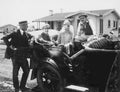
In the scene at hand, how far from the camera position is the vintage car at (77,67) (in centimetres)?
534

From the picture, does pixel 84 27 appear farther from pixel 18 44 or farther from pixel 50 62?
pixel 18 44

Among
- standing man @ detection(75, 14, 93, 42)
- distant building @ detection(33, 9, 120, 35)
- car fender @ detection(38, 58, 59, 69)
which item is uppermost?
standing man @ detection(75, 14, 93, 42)

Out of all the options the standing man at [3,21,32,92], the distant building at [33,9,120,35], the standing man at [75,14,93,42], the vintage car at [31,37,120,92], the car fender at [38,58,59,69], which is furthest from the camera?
the distant building at [33,9,120,35]

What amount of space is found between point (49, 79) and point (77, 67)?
118 cm

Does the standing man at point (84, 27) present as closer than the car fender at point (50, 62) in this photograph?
No

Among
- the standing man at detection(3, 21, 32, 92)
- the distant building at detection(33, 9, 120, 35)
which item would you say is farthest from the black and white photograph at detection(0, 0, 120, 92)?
the distant building at detection(33, 9, 120, 35)

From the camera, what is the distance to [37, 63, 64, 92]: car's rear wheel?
248 inches

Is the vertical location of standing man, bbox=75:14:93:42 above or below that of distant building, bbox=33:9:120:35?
above

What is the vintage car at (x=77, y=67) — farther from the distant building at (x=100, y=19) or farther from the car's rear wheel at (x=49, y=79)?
the distant building at (x=100, y=19)

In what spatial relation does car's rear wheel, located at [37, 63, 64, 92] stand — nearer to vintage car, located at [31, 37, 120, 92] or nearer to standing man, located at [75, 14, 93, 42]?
vintage car, located at [31, 37, 120, 92]

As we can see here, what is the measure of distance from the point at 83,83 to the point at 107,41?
1.13m

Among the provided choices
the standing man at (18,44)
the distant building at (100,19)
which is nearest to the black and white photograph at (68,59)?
the standing man at (18,44)

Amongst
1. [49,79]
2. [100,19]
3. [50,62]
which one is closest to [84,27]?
[50,62]

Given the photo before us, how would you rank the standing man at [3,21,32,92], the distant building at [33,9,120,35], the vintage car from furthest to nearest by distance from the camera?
the distant building at [33,9,120,35], the standing man at [3,21,32,92], the vintage car
